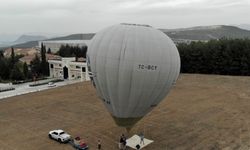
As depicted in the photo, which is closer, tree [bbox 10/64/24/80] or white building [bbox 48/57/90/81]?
white building [bbox 48/57/90/81]

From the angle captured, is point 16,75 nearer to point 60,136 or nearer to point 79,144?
point 60,136

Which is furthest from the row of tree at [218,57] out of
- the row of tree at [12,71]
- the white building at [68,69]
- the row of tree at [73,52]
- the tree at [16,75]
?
the row of tree at [73,52]

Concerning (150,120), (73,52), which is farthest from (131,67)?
(73,52)

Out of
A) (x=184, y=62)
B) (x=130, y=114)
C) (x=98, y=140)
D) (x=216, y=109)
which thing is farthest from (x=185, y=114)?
(x=184, y=62)

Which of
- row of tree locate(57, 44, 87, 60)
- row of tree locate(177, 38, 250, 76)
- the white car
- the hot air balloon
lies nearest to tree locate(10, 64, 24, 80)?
row of tree locate(57, 44, 87, 60)

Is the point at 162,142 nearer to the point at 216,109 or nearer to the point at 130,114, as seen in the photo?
the point at 130,114

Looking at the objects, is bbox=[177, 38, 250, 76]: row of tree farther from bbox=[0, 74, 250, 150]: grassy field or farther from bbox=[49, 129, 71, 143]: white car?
bbox=[49, 129, 71, 143]: white car
